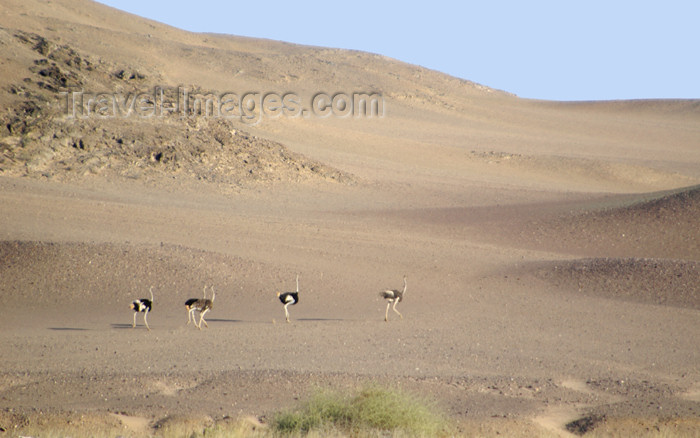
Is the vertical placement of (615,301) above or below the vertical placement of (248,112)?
below

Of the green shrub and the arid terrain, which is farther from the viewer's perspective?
the arid terrain

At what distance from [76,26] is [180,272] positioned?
1534 inches

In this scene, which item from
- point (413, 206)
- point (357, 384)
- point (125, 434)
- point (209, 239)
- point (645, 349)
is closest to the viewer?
point (125, 434)

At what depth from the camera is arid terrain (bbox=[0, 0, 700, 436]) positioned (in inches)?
453

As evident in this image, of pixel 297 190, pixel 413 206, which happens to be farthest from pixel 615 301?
pixel 297 190

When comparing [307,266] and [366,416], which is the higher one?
[366,416]

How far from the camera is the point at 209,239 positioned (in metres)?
23.8

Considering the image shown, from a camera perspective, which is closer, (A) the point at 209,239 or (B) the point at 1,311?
(B) the point at 1,311

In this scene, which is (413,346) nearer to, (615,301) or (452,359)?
(452,359)

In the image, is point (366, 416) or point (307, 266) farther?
point (307, 266)

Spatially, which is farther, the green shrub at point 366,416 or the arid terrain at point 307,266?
the arid terrain at point 307,266

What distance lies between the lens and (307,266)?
21.3 meters

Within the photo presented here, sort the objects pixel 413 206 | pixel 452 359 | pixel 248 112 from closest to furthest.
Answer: pixel 452 359, pixel 413 206, pixel 248 112

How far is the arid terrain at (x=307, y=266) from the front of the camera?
37.8ft
